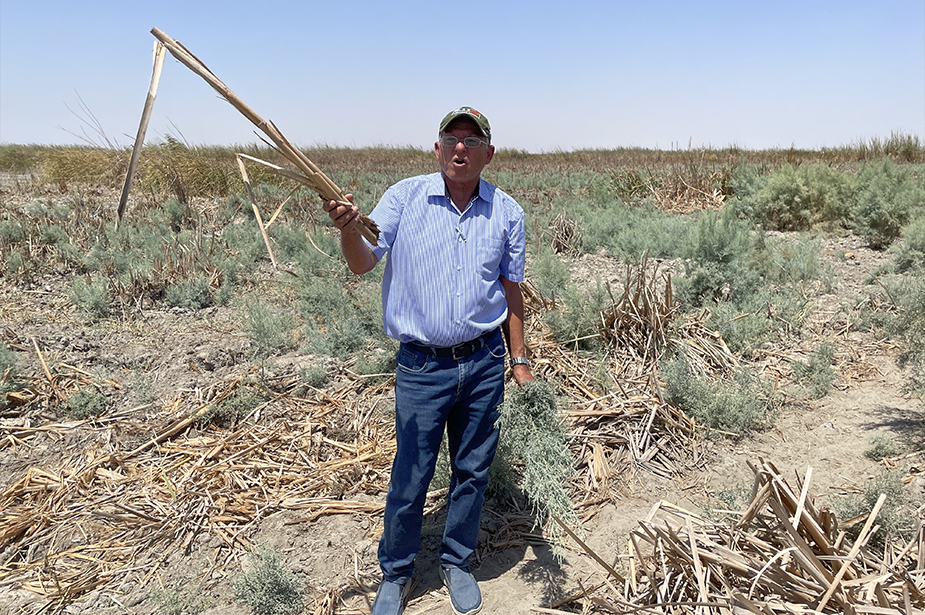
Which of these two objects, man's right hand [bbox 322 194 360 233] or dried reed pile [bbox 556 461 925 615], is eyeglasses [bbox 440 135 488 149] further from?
dried reed pile [bbox 556 461 925 615]

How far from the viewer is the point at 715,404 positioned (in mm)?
3859

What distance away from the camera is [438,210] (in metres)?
2.45

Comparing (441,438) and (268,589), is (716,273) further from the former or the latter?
(268,589)

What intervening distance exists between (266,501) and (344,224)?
78.1 inches

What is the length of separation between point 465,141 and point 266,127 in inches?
29.6

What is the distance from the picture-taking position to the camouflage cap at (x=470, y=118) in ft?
7.54

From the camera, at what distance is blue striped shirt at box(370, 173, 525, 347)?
2.39 m

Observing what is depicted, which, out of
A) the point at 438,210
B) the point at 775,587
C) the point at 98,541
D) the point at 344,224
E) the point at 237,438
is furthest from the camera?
the point at 237,438

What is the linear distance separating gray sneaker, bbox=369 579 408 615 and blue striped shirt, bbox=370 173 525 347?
115 centimetres

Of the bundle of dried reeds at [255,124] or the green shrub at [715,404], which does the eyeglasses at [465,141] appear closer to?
the bundle of dried reeds at [255,124]

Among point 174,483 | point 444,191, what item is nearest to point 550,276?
point 444,191

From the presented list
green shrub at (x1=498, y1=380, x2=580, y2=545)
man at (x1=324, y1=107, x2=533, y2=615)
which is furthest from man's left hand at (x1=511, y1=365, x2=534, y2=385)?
man at (x1=324, y1=107, x2=533, y2=615)

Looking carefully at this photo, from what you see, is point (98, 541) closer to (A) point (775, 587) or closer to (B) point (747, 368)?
(A) point (775, 587)

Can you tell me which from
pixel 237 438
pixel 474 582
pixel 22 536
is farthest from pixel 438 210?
pixel 22 536
